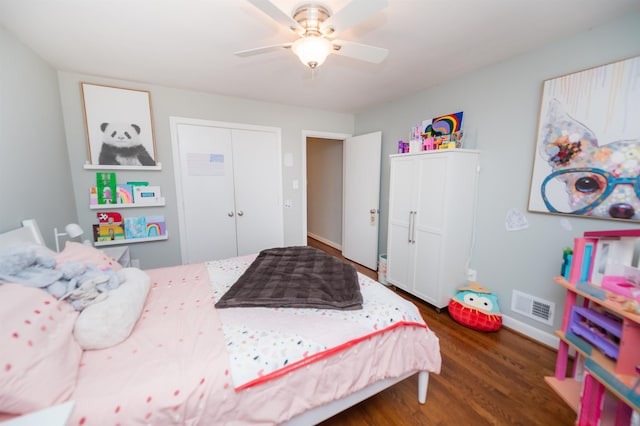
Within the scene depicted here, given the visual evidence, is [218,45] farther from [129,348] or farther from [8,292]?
[129,348]

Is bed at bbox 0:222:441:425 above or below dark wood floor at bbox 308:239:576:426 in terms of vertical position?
above

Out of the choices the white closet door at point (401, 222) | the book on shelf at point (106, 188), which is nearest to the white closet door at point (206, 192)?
the book on shelf at point (106, 188)

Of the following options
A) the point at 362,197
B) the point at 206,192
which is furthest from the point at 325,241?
the point at 206,192

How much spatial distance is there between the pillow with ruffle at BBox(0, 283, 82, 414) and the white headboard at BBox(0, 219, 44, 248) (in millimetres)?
652

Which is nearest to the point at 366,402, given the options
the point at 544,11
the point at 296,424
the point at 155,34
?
the point at 296,424

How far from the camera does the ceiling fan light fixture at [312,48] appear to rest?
1432 mm

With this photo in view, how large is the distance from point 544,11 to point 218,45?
2228 mm

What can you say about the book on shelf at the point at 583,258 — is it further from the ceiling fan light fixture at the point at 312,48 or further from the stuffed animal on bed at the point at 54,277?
the stuffed animal on bed at the point at 54,277

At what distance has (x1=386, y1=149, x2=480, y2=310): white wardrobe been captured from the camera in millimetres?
2387

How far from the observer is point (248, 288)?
1.65 meters

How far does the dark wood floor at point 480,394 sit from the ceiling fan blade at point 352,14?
221 cm

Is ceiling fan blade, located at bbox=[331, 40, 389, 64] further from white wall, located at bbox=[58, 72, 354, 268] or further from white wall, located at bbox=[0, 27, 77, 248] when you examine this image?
white wall, located at bbox=[0, 27, 77, 248]

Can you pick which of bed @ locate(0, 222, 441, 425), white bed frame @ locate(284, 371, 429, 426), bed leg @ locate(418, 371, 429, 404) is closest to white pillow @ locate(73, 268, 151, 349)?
bed @ locate(0, 222, 441, 425)

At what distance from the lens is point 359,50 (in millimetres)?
1557
